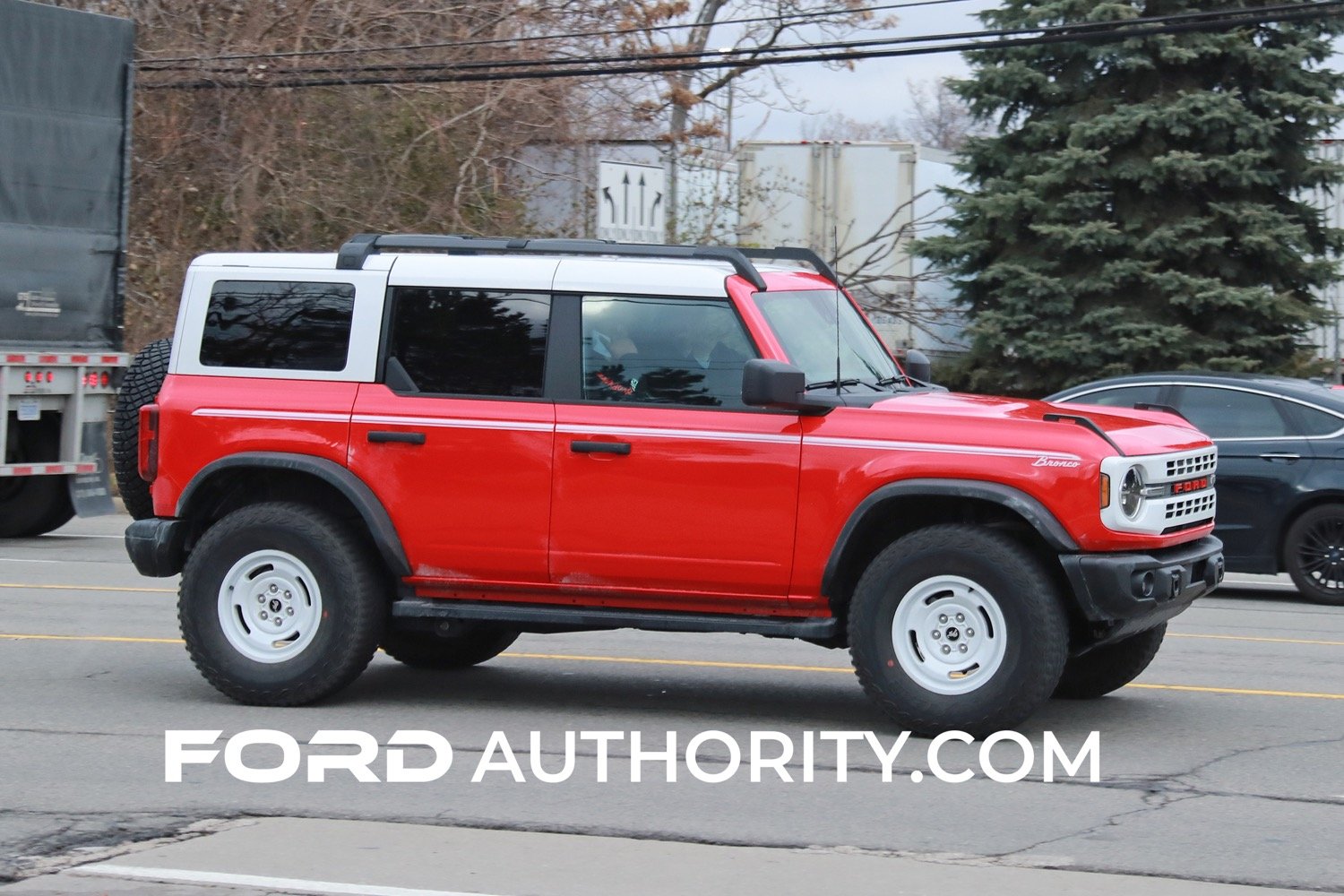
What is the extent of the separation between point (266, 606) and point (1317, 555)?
8572 mm

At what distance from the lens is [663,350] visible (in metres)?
7.94

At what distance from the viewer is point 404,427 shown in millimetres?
8016

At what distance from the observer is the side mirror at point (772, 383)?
7.41m

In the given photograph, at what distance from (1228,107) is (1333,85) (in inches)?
66.3

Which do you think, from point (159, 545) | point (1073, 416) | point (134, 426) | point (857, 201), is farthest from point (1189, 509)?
point (857, 201)

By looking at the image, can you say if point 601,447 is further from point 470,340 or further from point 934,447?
point 934,447

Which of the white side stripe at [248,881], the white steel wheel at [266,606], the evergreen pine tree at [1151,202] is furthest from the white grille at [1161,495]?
the evergreen pine tree at [1151,202]

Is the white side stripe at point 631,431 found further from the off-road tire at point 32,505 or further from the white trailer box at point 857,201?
the white trailer box at point 857,201

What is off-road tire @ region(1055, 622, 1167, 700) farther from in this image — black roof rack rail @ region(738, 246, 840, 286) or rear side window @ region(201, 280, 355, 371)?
rear side window @ region(201, 280, 355, 371)

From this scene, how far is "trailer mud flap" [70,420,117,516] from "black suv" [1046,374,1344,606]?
9309 mm

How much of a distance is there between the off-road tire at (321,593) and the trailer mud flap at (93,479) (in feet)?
26.3

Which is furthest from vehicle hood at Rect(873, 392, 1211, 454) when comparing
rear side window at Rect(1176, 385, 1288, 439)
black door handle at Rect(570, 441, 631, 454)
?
rear side window at Rect(1176, 385, 1288, 439)

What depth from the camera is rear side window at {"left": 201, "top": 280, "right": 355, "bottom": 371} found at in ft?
27.1

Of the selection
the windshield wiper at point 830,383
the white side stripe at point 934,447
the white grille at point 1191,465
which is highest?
the windshield wiper at point 830,383
